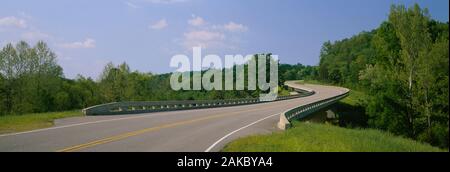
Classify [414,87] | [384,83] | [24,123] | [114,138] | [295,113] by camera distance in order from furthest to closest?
[384,83], [414,87], [295,113], [24,123], [114,138]

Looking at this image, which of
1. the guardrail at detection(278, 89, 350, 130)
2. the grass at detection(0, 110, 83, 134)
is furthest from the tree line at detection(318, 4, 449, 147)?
the grass at detection(0, 110, 83, 134)

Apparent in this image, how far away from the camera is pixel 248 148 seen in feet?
49.6

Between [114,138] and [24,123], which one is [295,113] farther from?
[114,138]

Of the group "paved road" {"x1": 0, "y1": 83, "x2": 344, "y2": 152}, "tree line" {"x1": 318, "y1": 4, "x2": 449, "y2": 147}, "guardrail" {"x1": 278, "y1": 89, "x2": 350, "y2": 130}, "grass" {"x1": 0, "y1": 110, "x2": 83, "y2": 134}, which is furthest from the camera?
"tree line" {"x1": 318, "y1": 4, "x2": 449, "y2": 147}

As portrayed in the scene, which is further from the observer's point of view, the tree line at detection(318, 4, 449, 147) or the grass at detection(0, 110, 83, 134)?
the tree line at detection(318, 4, 449, 147)

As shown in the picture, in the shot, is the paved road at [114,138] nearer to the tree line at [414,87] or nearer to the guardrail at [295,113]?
the guardrail at [295,113]

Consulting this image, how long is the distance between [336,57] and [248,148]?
147m

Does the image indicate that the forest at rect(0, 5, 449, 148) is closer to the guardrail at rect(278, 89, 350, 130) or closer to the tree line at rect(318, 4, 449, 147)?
the tree line at rect(318, 4, 449, 147)

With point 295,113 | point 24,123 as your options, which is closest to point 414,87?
point 295,113

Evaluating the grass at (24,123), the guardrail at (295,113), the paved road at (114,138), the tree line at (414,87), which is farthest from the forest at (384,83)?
the grass at (24,123)
